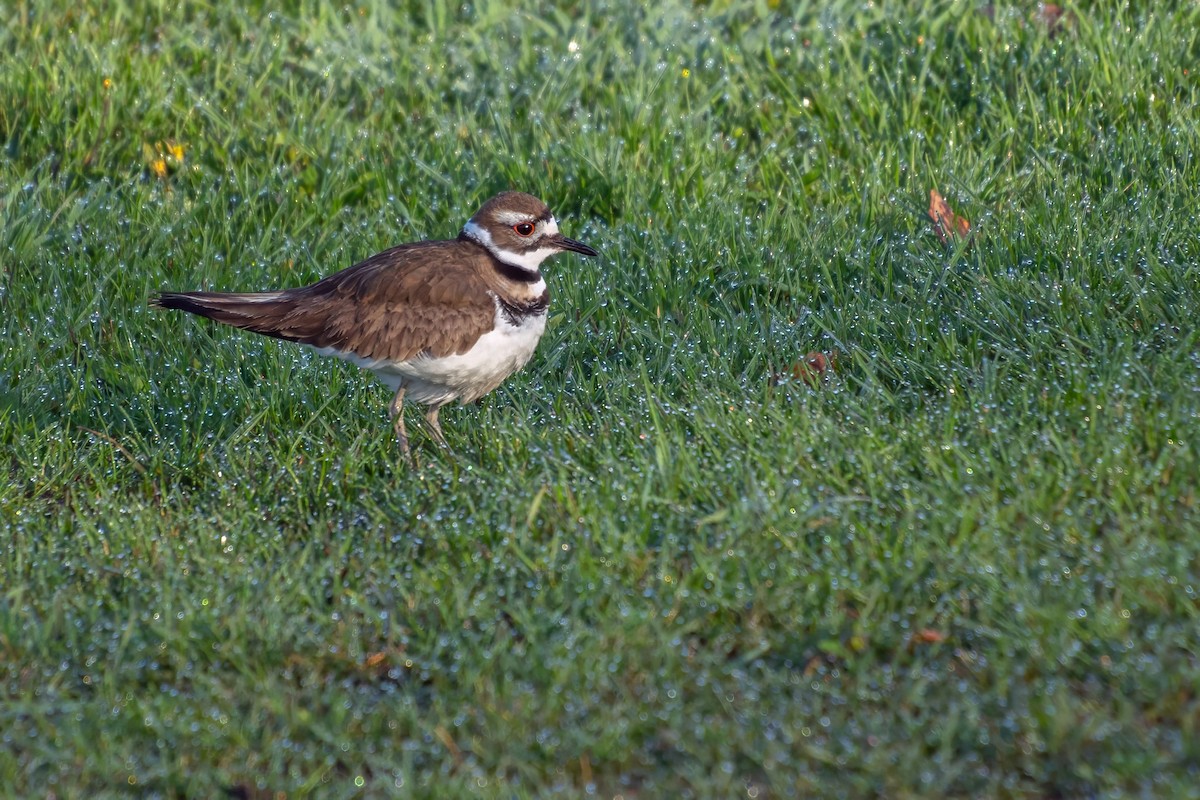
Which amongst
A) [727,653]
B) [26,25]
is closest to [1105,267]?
[727,653]

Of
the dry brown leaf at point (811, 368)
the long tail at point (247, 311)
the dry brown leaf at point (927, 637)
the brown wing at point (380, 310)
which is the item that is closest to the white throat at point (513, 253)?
the brown wing at point (380, 310)

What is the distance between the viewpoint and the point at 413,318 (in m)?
5.55

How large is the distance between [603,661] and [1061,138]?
4476 millimetres

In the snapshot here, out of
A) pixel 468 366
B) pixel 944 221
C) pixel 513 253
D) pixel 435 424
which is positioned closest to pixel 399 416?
pixel 435 424

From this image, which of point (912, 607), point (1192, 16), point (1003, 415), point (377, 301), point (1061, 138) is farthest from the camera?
point (1192, 16)

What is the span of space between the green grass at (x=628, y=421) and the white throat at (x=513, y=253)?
1.43 feet

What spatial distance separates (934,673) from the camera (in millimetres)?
3801

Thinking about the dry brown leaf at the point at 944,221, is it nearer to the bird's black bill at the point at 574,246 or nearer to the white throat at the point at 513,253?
the bird's black bill at the point at 574,246

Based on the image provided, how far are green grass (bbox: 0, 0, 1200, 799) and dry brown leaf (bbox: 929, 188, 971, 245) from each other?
105 millimetres

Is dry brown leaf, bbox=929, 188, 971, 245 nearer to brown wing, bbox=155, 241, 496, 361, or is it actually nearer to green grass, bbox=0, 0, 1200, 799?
green grass, bbox=0, 0, 1200, 799

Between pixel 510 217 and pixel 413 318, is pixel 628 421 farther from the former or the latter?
pixel 510 217

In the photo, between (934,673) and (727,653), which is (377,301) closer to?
(727,653)

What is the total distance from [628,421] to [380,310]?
1175 millimetres

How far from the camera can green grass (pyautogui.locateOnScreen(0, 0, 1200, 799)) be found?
3762 millimetres
